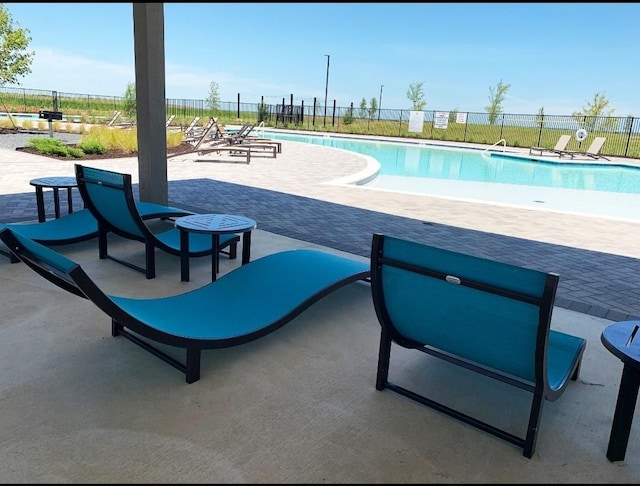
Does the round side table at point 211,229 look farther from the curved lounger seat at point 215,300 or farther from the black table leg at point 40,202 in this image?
the black table leg at point 40,202

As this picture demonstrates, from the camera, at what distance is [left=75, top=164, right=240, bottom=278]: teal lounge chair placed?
4273 millimetres

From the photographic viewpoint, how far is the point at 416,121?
32.3 meters

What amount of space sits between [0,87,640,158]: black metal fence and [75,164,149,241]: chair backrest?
2253cm


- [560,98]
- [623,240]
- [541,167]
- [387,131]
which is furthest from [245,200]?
[560,98]

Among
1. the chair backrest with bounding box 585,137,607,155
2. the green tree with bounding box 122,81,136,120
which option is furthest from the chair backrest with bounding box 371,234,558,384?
the green tree with bounding box 122,81,136,120

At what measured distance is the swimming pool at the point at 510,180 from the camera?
1088 cm

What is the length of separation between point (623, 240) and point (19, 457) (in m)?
7.17

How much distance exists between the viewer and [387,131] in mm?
36500

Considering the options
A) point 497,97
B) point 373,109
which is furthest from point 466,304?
point 497,97

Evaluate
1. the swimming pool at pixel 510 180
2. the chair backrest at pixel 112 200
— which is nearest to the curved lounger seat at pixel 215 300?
the chair backrest at pixel 112 200

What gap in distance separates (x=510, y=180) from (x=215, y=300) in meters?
13.9

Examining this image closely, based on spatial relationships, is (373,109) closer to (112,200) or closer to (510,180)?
(510,180)

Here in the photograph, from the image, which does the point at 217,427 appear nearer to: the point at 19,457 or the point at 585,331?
the point at 19,457

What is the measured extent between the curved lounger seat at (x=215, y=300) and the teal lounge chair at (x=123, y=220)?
43.0 inches
